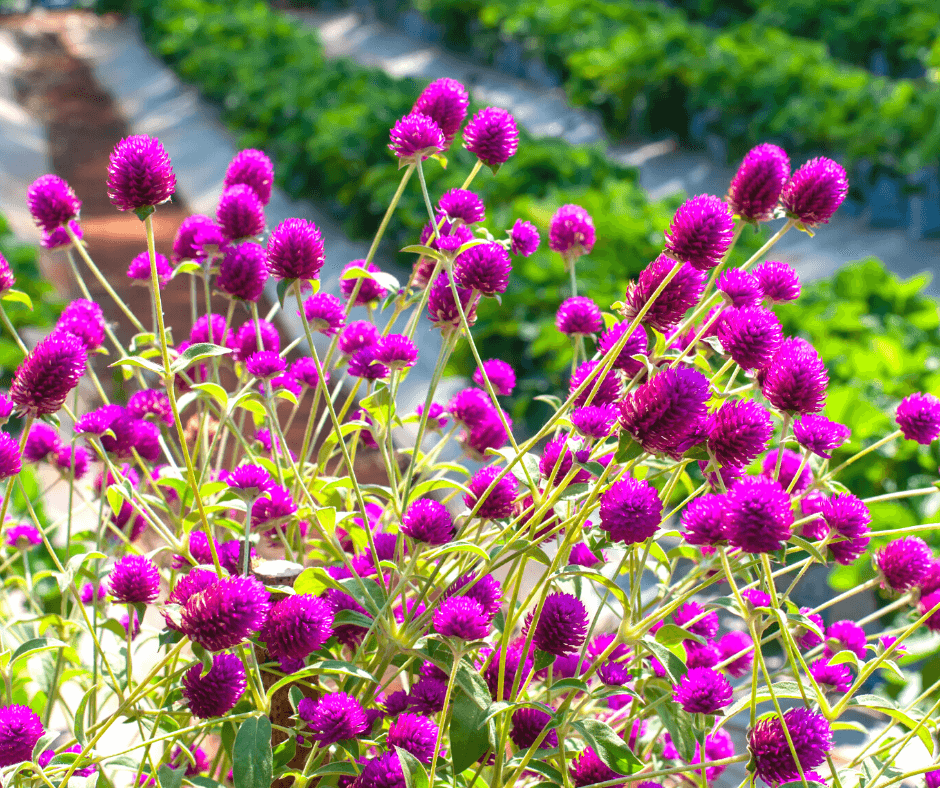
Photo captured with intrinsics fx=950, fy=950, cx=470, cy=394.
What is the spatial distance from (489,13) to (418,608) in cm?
894

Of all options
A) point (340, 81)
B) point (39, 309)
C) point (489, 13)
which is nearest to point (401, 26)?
point (489, 13)

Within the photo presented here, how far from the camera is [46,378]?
3.18ft

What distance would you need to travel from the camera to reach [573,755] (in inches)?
46.7

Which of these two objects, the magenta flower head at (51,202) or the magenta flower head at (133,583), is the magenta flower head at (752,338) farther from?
the magenta flower head at (51,202)

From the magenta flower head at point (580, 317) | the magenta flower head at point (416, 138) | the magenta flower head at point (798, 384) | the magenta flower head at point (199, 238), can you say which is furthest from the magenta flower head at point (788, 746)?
the magenta flower head at point (199, 238)

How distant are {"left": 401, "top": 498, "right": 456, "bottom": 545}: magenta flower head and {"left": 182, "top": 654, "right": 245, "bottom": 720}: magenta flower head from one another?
229mm

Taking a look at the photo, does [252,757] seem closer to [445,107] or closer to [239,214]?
[239,214]

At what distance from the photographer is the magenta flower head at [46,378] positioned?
0.97 metres

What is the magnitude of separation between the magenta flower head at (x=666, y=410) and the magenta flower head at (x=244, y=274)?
48 centimetres

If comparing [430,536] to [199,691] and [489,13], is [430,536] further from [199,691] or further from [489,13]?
[489,13]

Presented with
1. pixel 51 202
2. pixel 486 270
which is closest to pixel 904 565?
pixel 486 270

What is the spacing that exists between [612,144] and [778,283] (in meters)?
6.47

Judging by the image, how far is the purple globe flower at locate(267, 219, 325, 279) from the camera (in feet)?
3.36

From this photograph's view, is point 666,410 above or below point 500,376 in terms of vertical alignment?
above
